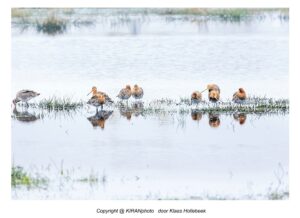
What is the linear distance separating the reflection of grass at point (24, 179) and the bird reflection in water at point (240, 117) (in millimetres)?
3354

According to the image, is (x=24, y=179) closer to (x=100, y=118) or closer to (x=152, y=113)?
(x=100, y=118)

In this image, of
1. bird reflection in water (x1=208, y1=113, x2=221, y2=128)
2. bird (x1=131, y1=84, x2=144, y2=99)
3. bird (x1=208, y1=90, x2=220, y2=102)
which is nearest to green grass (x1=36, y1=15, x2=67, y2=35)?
bird (x1=131, y1=84, x2=144, y2=99)

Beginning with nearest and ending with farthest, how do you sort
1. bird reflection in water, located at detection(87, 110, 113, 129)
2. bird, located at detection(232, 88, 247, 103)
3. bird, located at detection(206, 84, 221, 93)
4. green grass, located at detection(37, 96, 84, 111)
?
1. bird reflection in water, located at detection(87, 110, 113, 129)
2. green grass, located at detection(37, 96, 84, 111)
3. bird, located at detection(232, 88, 247, 103)
4. bird, located at detection(206, 84, 221, 93)

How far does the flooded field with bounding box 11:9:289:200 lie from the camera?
40.6 ft

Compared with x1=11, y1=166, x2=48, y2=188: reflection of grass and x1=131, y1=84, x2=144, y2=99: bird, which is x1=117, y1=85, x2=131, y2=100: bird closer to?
x1=131, y1=84, x2=144, y2=99: bird

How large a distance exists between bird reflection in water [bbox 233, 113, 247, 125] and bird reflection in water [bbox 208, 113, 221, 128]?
255 mm

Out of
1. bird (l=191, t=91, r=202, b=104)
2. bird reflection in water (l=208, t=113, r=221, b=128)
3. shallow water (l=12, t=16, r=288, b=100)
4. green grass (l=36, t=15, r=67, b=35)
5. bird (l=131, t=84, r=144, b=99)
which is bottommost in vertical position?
bird reflection in water (l=208, t=113, r=221, b=128)

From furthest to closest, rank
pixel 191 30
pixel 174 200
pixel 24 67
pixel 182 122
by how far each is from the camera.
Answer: pixel 191 30
pixel 24 67
pixel 182 122
pixel 174 200

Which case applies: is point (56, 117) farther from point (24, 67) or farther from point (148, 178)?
point (148, 178)

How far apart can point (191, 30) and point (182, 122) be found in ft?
16.6

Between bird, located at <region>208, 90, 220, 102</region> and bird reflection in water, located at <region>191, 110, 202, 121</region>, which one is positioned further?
bird, located at <region>208, 90, 220, 102</region>

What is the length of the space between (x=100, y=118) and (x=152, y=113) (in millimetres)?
761

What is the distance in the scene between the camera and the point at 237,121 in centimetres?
1441

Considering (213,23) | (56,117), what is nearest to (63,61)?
(56,117)
